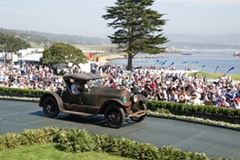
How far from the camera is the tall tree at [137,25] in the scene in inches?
1729

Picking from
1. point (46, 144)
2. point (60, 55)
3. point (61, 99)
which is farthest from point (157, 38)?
point (46, 144)

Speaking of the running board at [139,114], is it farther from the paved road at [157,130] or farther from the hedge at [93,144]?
the hedge at [93,144]

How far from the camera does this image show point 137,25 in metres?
44.5

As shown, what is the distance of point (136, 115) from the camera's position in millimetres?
11852

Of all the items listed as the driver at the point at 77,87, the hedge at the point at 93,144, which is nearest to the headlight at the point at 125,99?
the driver at the point at 77,87

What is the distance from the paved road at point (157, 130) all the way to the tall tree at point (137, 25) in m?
30.8

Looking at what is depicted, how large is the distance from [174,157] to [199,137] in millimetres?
3332

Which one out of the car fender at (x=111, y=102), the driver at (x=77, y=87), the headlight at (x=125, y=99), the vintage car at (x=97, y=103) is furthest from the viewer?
the driver at (x=77, y=87)

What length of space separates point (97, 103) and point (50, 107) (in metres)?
2.27

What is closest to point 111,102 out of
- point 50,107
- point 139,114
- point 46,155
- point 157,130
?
point 139,114

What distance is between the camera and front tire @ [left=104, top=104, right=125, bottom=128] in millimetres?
11438

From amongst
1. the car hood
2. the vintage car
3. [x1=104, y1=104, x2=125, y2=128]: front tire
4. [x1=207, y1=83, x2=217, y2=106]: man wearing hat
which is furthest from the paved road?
[x1=207, y1=83, x2=217, y2=106]: man wearing hat

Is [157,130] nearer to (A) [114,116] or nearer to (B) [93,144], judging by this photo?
(A) [114,116]

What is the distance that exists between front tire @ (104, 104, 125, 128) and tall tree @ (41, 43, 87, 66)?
110 feet
